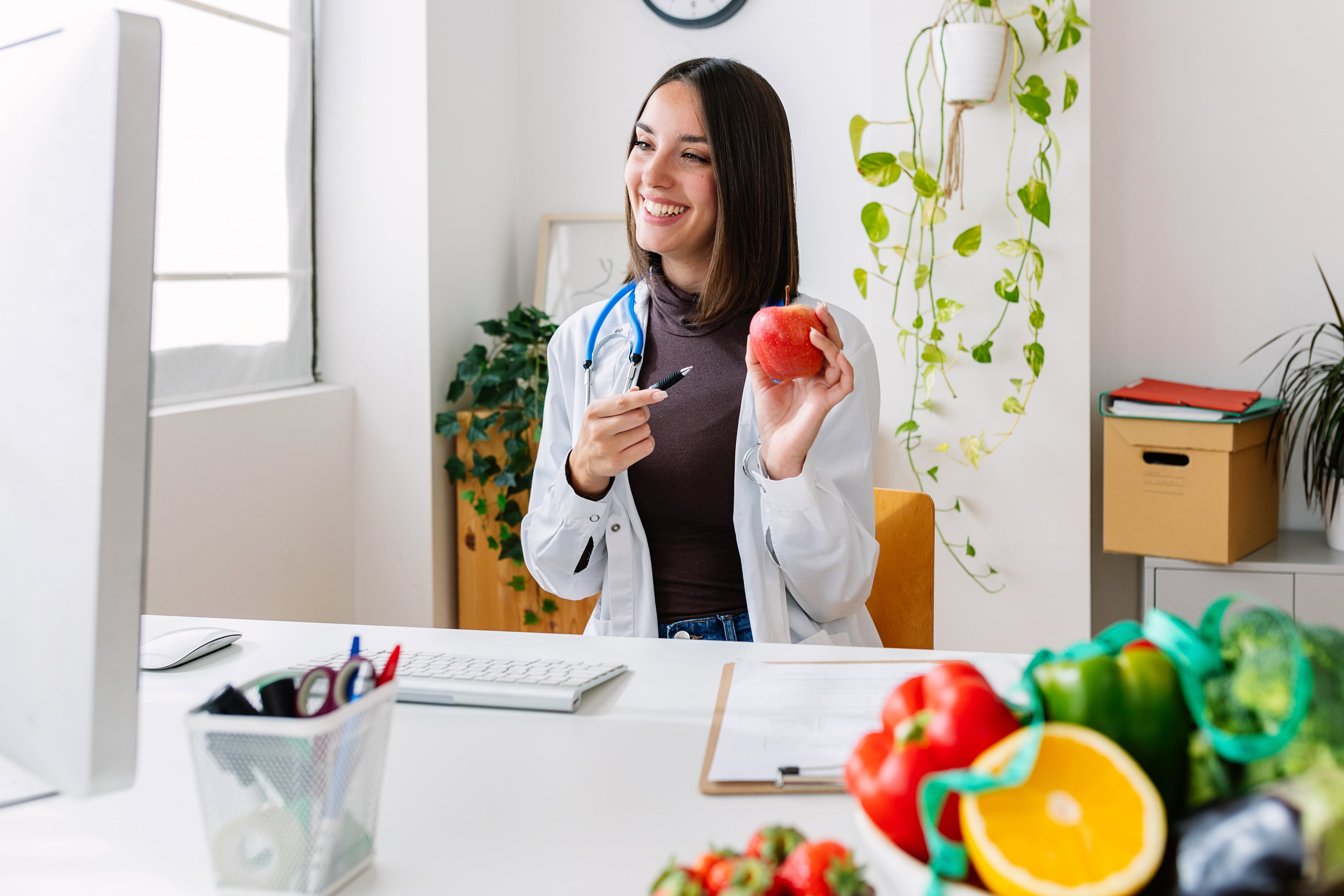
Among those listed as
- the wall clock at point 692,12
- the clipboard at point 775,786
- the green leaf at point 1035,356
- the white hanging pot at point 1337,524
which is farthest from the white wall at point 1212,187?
the clipboard at point 775,786

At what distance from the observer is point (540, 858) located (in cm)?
71

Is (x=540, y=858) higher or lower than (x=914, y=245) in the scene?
lower

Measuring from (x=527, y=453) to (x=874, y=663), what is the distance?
1.75 m

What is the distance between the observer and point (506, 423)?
2682 millimetres

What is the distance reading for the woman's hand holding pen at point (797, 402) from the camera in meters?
1.36

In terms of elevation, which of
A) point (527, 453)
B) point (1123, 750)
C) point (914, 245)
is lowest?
point (1123, 750)

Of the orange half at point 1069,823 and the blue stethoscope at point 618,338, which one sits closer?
the orange half at point 1069,823

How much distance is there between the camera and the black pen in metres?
1.40

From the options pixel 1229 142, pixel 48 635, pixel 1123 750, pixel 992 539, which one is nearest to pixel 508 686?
pixel 48 635

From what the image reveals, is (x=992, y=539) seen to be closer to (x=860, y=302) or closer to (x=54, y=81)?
(x=860, y=302)

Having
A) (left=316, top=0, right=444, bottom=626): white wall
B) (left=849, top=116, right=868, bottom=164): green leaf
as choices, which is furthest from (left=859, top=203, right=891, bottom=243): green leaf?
(left=316, top=0, right=444, bottom=626): white wall

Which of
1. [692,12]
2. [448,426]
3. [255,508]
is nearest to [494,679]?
[255,508]

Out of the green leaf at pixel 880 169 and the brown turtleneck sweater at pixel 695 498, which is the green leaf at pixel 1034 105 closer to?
the green leaf at pixel 880 169

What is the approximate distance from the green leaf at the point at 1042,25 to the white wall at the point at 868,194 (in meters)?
0.06
